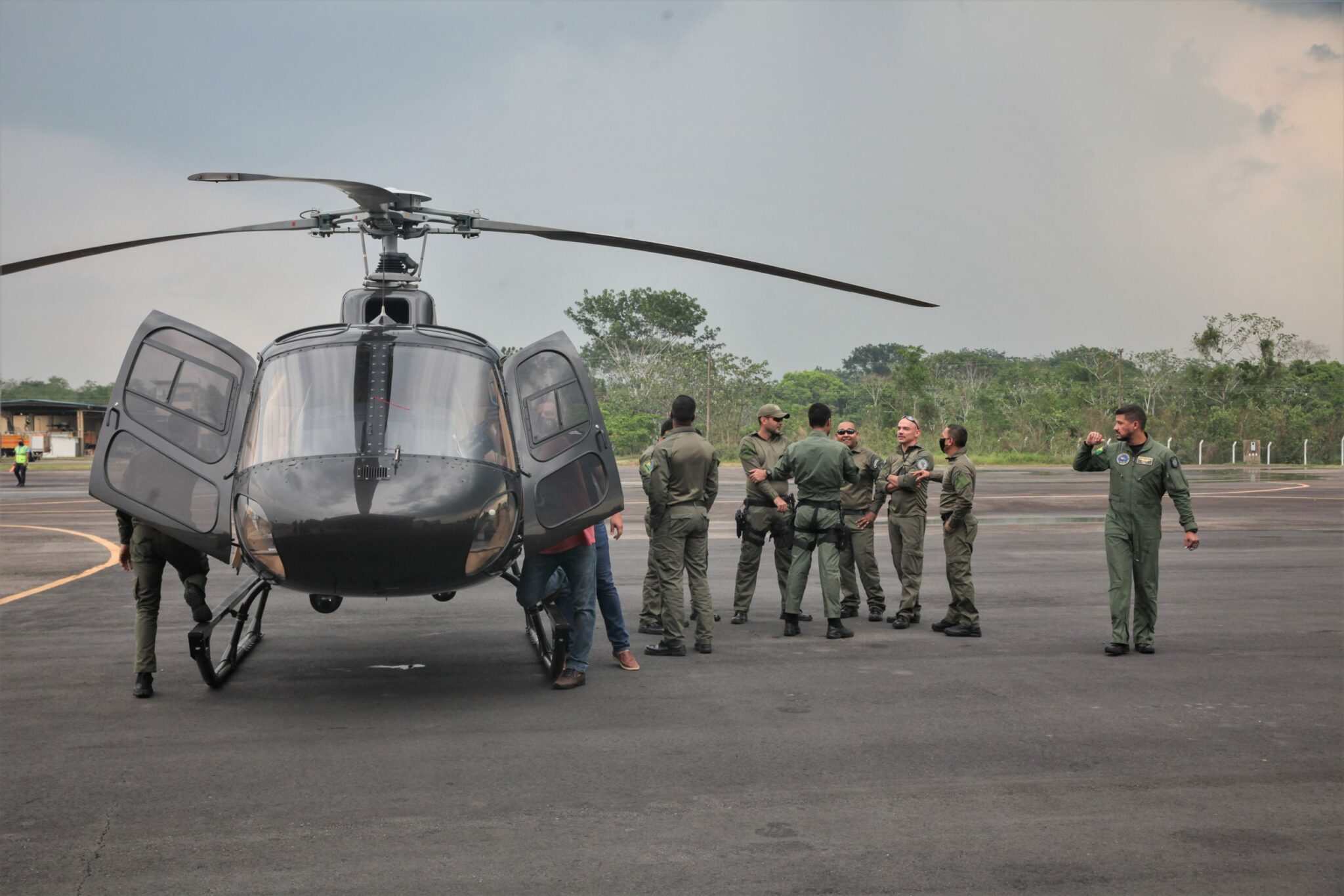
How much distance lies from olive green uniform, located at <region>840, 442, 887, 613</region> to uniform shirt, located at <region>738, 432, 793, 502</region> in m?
0.65

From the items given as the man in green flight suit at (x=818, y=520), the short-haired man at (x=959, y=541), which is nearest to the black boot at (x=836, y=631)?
the man in green flight suit at (x=818, y=520)

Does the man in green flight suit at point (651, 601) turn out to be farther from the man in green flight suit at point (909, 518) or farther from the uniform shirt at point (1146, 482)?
the uniform shirt at point (1146, 482)

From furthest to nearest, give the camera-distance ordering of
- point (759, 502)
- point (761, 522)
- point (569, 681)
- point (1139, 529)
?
point (759, 502)
point (761, 522)
point (1139, 529)
point (569, 681)

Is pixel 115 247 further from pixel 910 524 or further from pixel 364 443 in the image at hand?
pixel 910 524

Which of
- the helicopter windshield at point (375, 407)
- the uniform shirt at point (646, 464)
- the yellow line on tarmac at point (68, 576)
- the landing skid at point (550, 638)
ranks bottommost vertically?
the yellow line on tarmac at point (68, 576)

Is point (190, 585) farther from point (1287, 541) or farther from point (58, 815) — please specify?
point (1287, 541)

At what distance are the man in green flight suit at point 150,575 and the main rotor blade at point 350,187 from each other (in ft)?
7.11

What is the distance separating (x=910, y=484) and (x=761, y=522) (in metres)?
1.36

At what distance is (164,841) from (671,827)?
2.06 m

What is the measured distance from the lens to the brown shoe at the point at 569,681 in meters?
6.96

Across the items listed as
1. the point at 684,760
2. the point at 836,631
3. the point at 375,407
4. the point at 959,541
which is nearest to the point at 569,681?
the point at 684,760

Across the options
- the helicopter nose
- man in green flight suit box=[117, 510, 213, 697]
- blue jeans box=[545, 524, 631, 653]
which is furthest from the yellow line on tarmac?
blue jeans box=[545, 524, 631, 653]

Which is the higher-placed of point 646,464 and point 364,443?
point 364,443

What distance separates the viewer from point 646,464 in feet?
29.6
